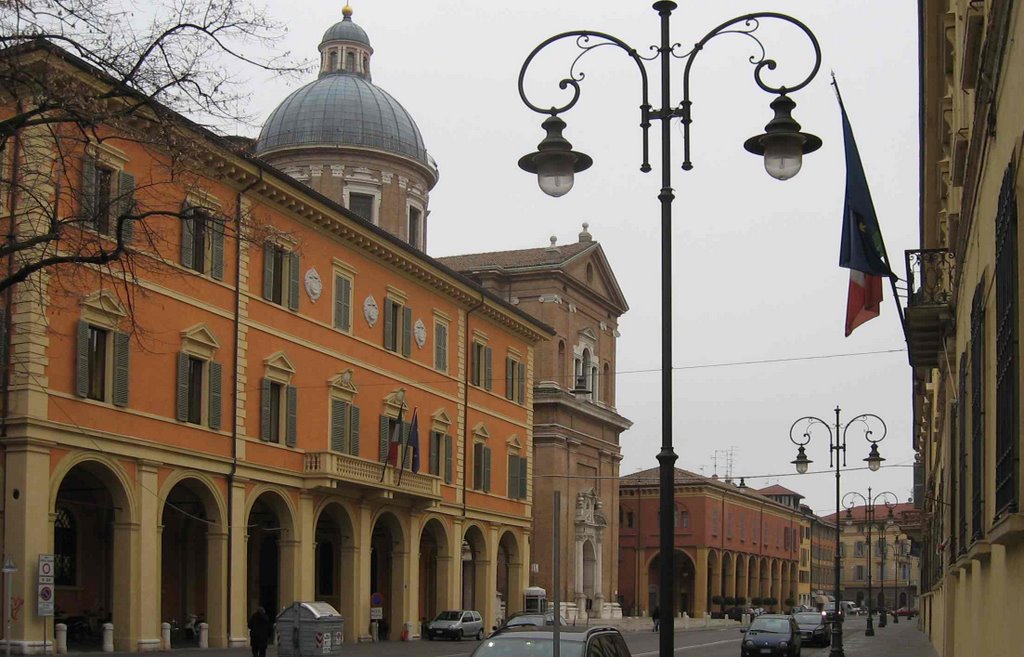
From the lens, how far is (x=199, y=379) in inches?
1341

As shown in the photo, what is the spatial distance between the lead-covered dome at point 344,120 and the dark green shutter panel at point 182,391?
26870 millimetres

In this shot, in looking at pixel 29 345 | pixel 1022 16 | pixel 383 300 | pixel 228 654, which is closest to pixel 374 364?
pixel 383 300

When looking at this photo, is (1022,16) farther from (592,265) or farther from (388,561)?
(592,265)

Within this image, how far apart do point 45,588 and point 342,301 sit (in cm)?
1633

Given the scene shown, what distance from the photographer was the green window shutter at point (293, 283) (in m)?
38.4

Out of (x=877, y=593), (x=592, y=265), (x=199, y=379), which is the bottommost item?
(x=877, y=593)

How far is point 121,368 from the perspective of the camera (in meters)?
30.6

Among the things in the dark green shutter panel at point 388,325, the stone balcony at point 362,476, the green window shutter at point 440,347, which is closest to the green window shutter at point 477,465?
the green window shutter at point 440,347

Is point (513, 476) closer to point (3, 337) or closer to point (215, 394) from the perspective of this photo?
point (215, 394)

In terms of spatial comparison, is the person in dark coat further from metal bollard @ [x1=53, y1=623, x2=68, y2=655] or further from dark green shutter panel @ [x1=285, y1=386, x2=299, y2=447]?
dark green shutter panel @ [x1=285, y1=386, x2=299, y2=447]

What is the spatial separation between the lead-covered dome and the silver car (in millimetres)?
21437

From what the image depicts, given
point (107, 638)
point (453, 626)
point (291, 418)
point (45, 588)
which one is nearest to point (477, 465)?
point (453, 626)

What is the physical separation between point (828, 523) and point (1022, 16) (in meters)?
150

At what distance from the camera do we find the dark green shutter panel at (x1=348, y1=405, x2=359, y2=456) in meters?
41.5
